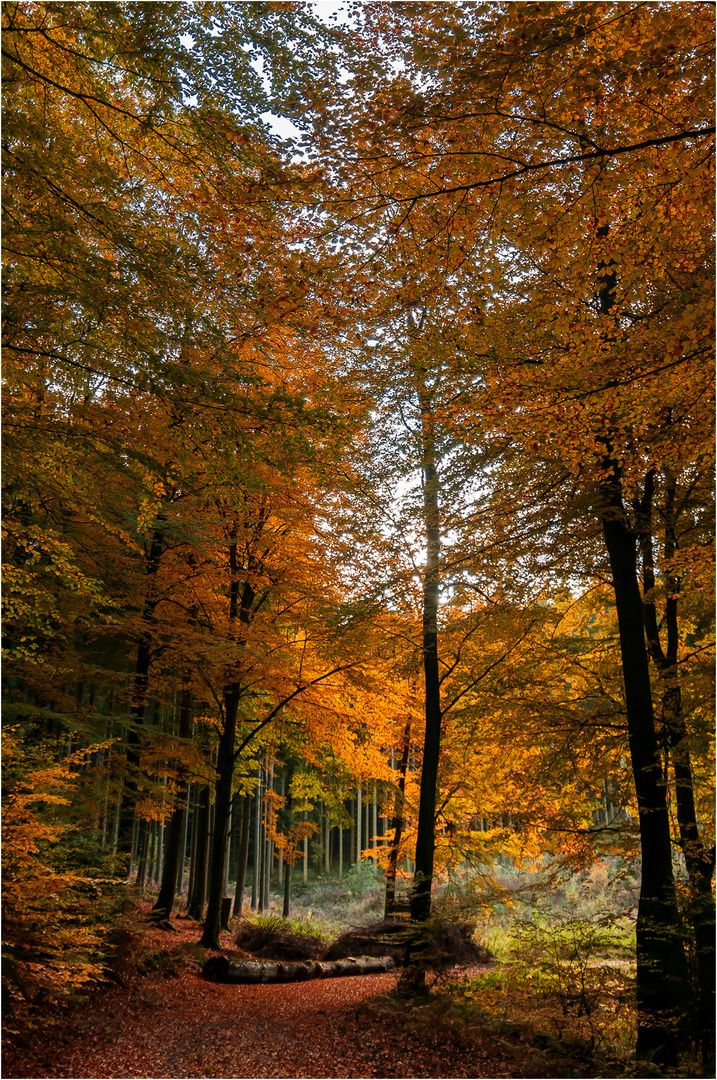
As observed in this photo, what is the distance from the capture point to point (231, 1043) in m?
6.63

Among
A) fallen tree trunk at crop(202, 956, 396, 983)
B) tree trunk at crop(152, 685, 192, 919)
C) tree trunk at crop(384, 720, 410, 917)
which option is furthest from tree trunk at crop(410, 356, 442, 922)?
tree trunk at crop(152, 685, 192, 919)

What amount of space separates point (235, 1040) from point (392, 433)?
7.78 metres

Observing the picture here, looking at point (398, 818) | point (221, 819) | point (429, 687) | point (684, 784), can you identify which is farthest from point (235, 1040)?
point (398, 818)

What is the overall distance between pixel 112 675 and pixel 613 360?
8.78 metres

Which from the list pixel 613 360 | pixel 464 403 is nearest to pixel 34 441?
pixel 464 403

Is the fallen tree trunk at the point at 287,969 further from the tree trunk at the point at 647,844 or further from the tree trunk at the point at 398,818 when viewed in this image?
the tree trunk at the point at 647,844

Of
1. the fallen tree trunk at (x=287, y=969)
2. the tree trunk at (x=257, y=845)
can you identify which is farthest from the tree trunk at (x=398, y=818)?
the tree trunk at (x=257, y=845)

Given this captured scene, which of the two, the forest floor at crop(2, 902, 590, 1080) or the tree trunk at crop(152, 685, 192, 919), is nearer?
the forest floor at crop(2, 902, 590, 1080)

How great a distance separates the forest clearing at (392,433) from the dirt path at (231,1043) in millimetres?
52

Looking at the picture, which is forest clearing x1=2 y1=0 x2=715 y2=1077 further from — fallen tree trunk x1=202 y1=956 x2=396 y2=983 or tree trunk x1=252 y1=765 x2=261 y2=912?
tree trunk x1=252 y1=765 x2=261 y2=912

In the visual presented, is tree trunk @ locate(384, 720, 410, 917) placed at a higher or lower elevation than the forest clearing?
lower

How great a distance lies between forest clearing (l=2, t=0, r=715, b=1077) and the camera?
424 cm

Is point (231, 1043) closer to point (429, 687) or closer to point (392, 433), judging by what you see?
point (429, 687)

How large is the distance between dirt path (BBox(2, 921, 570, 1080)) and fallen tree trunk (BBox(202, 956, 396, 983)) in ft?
3.51
